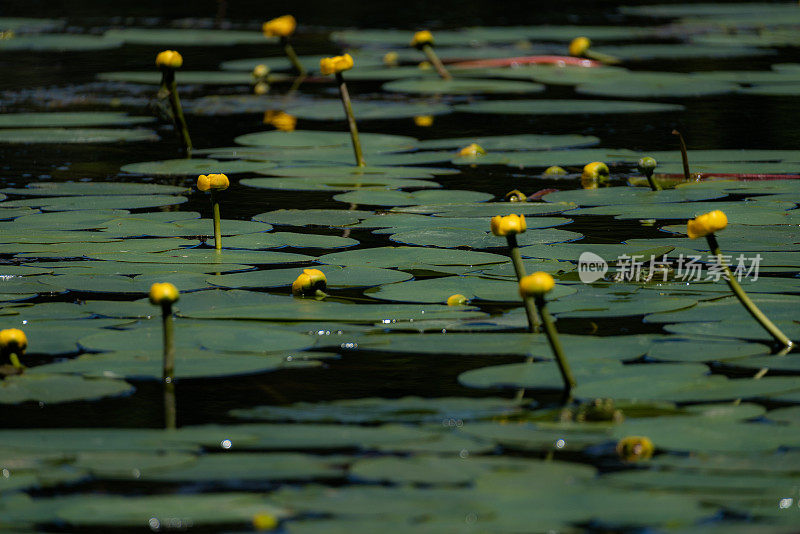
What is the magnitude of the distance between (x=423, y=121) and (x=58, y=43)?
11.0 feet

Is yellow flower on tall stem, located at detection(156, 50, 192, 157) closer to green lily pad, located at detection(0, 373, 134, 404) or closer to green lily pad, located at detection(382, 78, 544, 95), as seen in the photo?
green lily pad, located at detection(382, 78, 544, 95)

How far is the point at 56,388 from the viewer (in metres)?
1.98

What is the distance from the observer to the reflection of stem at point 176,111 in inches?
167

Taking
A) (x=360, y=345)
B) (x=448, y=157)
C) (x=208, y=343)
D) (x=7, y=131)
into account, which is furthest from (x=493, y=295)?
(x=7, y=131)

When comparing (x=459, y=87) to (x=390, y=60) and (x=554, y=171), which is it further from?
(x=554, y=171)

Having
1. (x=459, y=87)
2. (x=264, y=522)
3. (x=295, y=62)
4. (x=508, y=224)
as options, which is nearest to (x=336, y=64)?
(x=508, y=224)

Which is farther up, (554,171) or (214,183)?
(554,171)

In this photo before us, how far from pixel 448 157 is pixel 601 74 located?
2223mm

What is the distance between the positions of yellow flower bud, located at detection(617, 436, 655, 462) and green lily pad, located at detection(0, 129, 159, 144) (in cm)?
346

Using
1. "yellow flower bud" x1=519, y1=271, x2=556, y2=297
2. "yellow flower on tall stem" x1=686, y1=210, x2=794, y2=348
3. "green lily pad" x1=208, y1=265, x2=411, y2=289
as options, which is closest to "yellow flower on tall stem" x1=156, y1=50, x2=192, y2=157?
"green lily pad" x1=208, y1=265, x2=411, y2=289

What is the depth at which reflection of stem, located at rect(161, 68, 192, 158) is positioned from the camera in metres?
4.23

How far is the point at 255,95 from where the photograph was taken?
19.8 feet

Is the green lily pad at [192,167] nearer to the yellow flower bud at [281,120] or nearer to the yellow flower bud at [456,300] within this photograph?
the yellow flower bud at [281,120]

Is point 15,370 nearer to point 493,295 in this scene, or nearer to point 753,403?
point 493,295
